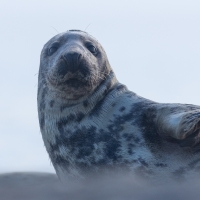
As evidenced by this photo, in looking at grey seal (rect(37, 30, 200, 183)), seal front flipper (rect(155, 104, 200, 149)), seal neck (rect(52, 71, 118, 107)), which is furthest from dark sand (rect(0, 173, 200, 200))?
seal neck (rect(52, 71, 118, 107))

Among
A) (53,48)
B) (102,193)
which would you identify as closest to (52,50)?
(53,48)

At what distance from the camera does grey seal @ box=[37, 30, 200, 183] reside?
6.44 metres

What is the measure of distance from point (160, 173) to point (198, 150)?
0.55 metres

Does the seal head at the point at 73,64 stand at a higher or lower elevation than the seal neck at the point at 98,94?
higher

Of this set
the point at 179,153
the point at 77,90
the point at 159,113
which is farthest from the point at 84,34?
the point at 179,153

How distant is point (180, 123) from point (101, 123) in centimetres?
135

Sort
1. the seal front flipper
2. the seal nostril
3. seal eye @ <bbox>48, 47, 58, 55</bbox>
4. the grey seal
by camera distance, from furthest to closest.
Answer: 1. seal eye @ <bbox>48, 47, 58, 55</bbox>
2. the seal nostril
3. the grey seal
4. the seal front flipper

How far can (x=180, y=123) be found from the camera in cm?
603

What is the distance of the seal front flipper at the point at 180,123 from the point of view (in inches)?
233

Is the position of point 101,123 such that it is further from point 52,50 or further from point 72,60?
point 52,50

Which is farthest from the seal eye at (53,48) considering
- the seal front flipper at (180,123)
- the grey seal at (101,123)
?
the seal front flipper at (180,123)

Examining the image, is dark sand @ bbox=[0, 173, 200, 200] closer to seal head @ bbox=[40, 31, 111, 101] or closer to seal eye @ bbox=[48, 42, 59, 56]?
seal head @ bbox=[40, 31, 111, 101]

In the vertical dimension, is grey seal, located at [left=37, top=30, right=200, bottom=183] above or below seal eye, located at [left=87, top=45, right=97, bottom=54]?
below

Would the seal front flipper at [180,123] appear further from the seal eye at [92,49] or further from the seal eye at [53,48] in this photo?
the seal eye at [53,48]
